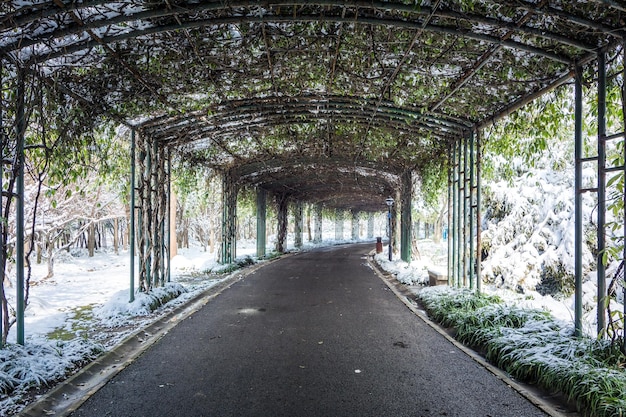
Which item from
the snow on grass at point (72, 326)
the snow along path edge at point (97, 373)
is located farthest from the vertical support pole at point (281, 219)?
the snow along path edge at point (97, 373)

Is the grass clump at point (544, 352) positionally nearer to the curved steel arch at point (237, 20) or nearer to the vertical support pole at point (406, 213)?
the curved steel arch at point (237, 20)

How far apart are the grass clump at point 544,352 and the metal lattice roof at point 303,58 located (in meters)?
3.13

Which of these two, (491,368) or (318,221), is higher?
(318,221)

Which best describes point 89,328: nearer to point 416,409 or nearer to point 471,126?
point 416,409

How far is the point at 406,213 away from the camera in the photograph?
15969mm

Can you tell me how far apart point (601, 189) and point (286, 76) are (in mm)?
4595

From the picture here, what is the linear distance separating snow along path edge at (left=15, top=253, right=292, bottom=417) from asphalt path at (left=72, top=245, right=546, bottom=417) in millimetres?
118

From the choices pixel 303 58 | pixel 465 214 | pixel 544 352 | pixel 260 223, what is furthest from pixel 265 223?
pixel 544 352

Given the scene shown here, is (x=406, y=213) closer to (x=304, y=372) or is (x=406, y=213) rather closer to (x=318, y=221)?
(x=304, y=372)

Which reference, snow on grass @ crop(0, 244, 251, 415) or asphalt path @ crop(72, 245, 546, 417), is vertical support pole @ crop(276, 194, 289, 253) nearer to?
snow on grass @ crop(0, 244, 251, 415)

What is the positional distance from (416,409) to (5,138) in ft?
16.3

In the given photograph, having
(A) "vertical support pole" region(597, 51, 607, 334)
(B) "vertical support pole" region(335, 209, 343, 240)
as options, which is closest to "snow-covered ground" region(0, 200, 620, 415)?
(A) "vertical support pole" region(597, 51, 607, 334)

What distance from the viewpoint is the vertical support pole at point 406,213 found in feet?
50.1

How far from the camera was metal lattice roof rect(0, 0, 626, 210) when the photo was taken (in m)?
4.18
